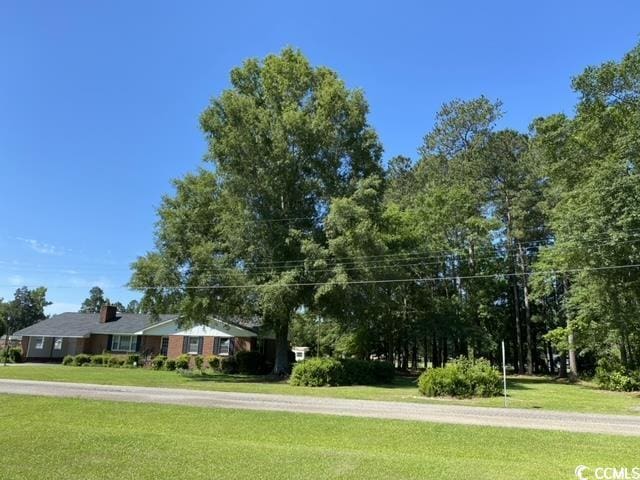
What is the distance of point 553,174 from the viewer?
31453mm

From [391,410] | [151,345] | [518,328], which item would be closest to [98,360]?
[151,345]

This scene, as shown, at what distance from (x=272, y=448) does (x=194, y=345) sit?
36.0 m

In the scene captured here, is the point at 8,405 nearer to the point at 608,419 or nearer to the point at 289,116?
the point at 608,419

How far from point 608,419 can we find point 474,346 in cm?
2409

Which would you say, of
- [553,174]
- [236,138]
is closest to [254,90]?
[236,138]

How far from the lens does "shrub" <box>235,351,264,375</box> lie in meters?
37.5

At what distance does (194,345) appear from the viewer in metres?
42.5

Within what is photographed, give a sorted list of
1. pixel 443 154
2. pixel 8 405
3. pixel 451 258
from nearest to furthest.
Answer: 1. pixel 8 405
2. pixel 451 258
3. pixel 443 154

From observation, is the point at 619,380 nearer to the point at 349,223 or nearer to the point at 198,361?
the point at 349,223

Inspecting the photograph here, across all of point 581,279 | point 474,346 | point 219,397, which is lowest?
point 219,397

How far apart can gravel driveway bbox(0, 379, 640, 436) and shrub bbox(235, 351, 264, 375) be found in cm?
1726

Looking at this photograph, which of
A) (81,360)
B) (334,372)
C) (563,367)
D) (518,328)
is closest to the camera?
(334,372)

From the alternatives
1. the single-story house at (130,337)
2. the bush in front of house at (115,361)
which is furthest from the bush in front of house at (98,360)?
the single-story house at (130,337)

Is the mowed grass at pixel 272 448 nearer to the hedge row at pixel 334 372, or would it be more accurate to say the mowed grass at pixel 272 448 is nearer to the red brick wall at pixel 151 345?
the hedge row at pixel 334 372
